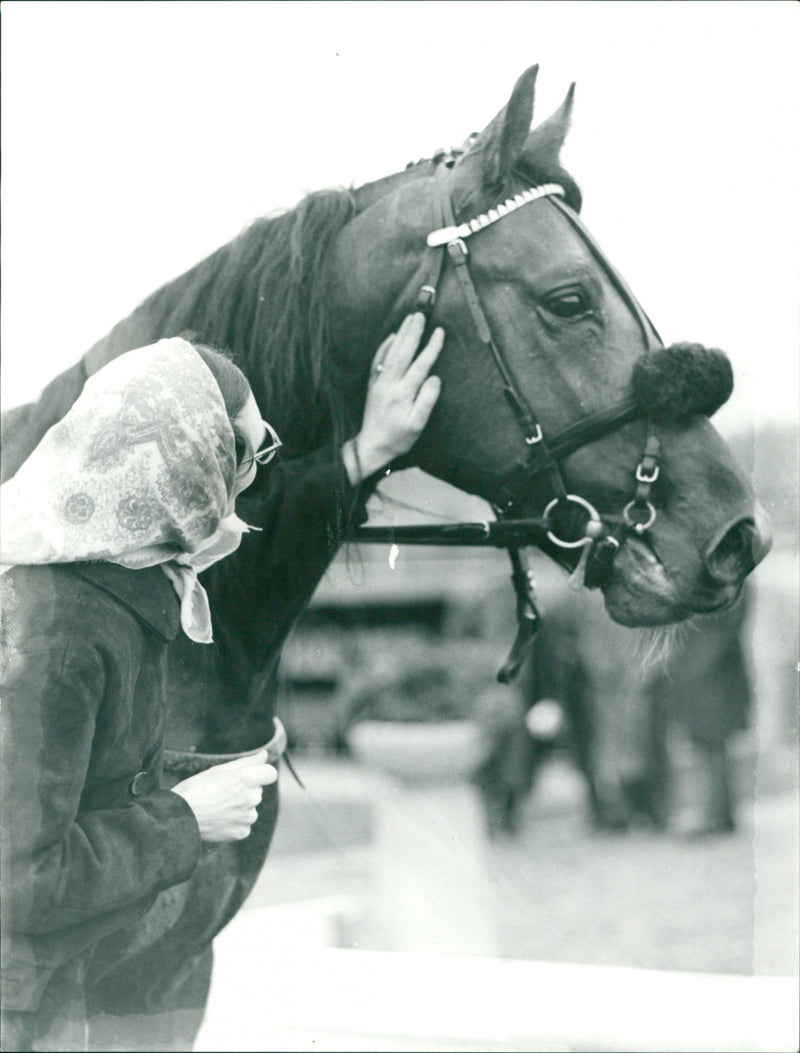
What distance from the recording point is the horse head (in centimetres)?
157

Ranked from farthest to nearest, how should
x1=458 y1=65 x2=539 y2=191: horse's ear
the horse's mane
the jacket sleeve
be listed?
the horse's mane < x1=458 y1=65 x2=539 y2=191: horse's ear < the jacket sleeve

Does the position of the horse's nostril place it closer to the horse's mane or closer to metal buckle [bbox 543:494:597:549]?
metal buckle [bbox 543:494:597:549]

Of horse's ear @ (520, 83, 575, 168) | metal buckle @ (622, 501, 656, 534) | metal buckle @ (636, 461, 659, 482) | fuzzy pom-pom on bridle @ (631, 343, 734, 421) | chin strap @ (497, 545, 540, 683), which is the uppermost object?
horse's ear @ (520, 83, 575, 168)

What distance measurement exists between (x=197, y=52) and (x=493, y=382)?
77cm

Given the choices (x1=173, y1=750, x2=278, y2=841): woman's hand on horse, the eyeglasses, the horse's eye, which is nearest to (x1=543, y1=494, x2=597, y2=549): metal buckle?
the horse's eye

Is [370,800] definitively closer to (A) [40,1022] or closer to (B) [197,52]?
(A) [40,1022]

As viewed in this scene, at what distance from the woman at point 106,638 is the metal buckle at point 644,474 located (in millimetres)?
534

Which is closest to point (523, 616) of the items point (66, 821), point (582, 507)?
point (582, 507)

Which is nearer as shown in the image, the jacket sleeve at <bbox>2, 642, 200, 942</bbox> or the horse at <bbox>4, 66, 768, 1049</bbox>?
the jacket sleeve at <bbox>2, 642, 200, 942</bbox>

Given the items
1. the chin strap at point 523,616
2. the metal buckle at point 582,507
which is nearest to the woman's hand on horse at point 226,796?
the chin strap at point 523,616

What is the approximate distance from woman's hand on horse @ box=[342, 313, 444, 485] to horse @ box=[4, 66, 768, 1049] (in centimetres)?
2

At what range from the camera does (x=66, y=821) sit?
1.42 metres

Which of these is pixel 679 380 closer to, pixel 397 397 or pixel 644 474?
pixel 644 474

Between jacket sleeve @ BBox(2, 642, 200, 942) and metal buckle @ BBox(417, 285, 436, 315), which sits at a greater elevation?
metal buckle @ BBox(417, 285, 436, 315)
